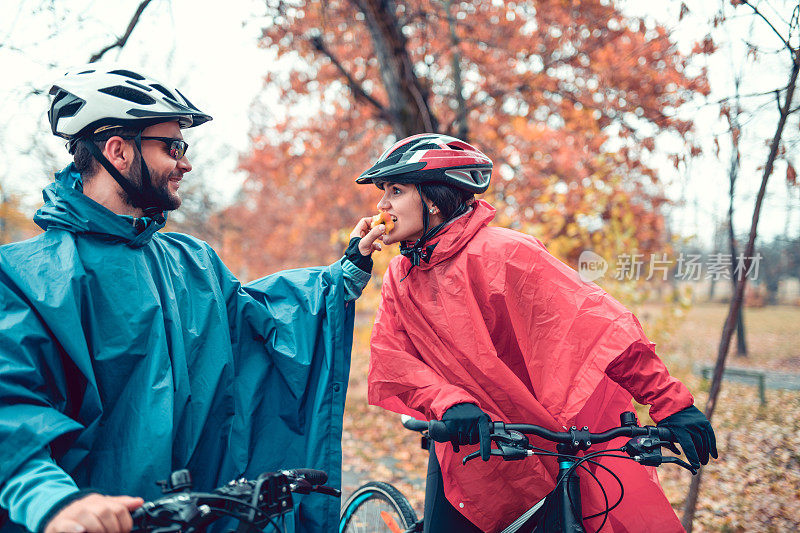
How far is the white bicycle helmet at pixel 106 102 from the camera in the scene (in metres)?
2.04

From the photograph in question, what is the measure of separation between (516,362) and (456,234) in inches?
25.9

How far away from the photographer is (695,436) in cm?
187

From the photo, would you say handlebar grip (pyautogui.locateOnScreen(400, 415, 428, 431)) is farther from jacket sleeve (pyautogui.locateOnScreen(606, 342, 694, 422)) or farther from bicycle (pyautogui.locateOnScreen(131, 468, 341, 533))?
jacket sleeve (pyautogui.locateOnScreen(606, 342, 694, 422))

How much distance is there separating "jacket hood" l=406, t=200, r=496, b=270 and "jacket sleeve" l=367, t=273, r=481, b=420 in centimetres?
34

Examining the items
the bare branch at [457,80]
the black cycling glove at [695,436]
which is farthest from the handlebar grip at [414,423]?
the bare branch at [457,80]

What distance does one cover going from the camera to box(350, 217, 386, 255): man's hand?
251 cm

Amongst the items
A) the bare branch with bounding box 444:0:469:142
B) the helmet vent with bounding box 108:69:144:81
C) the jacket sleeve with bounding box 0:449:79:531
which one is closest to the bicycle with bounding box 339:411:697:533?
the jacket sleeve with bounding box 0:449:79:531

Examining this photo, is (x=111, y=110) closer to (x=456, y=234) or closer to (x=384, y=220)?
(x=384, y=220)

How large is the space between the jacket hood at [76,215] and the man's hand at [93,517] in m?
1.01

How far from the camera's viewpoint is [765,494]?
4715mm

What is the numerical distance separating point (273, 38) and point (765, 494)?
8.27 m

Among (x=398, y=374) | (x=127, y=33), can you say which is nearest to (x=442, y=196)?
(x=398, y=374)

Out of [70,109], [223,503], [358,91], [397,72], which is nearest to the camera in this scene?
[223,503]

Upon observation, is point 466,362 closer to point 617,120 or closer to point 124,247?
point 124,247
